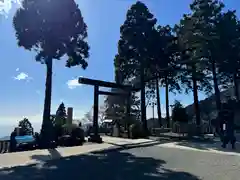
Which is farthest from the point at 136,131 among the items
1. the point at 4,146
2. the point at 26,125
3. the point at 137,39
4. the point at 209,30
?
the point at 209,30

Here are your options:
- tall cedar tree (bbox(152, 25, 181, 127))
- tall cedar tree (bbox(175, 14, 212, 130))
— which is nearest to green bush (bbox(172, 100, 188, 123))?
tall cedar tree (bbox(175, 14, 212, 130))

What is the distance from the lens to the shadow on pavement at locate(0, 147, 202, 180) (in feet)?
22.9

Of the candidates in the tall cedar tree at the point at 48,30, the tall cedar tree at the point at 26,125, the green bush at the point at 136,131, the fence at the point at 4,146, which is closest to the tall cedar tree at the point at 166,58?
the green bush at the point at 136,131

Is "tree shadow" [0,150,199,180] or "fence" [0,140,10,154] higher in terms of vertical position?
"fence" [0,140,10,154]

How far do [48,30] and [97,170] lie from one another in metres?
9.41

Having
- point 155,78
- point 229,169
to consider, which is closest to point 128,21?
point 155,78

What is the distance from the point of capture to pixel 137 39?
2119cm

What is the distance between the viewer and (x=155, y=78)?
2567 cm

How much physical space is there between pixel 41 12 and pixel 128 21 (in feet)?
30.2

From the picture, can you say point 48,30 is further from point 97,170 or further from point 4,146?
point 97,170

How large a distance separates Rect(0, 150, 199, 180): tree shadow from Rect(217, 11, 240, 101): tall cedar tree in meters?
14.6

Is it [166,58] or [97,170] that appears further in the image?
[166,58]

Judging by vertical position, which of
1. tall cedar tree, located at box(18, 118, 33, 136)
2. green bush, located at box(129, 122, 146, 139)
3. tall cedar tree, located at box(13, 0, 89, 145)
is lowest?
green bush, located at box(129, 122, 146, 139)

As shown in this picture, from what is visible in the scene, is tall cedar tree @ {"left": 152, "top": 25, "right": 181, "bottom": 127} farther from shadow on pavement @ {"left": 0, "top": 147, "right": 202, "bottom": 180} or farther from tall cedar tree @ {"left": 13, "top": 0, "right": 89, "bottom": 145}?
shadow on pavement @ {"left": 0, "top": 147, "right": 202, "bottom": 180}
